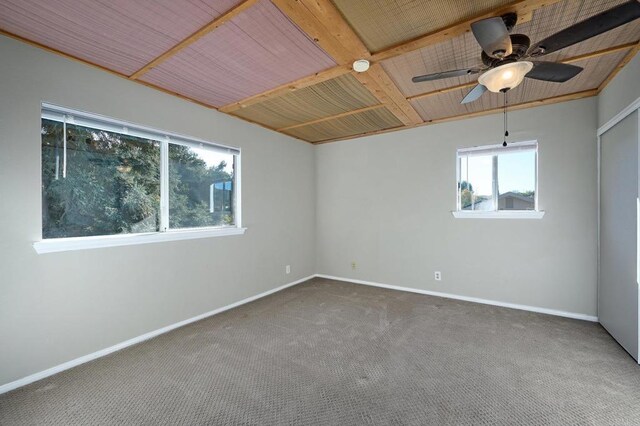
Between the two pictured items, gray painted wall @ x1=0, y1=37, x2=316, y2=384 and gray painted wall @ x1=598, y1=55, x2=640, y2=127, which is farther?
gray painted wall @ x1=598, y1=55, x2=640, y2=127

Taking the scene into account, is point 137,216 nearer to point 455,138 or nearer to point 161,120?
point 161,120

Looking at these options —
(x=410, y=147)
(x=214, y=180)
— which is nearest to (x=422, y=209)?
(x=410, y=147)

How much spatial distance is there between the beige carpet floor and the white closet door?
0.78 feet

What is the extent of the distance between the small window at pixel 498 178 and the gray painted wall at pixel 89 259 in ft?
9.81

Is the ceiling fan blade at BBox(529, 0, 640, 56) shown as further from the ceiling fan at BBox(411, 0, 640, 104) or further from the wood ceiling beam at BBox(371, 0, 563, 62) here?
the wood ceiling beam at BBox(371, 0, 563, 62)

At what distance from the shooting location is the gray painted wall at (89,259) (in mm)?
2029

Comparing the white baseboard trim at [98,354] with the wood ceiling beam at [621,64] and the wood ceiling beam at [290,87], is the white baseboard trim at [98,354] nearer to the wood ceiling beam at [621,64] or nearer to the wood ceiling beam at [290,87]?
the wood ceiling beam at [290,87]

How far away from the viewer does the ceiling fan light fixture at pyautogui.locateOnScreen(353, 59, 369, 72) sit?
7.55ft

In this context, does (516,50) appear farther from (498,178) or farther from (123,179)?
(123,179)

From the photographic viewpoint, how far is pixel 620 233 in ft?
8.40

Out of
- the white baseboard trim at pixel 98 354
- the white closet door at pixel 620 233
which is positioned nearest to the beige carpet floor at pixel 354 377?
the white baseboard trim at pixel 98 354

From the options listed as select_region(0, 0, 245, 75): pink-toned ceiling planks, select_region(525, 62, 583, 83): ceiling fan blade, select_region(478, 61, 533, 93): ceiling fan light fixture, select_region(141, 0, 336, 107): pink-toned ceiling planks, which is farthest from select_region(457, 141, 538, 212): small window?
select_region(0, 0, 245, 75): pink-toned ceiling planks

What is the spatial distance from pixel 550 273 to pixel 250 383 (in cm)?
359

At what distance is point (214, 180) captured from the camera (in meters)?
3.54
